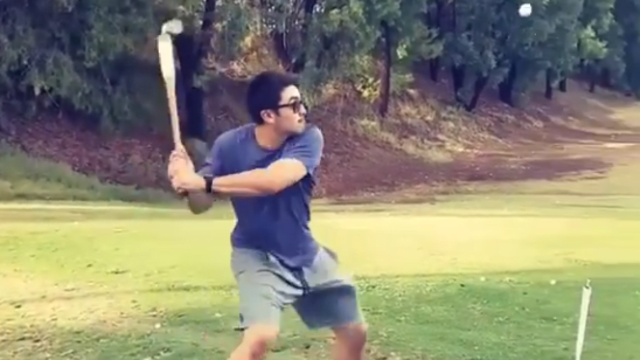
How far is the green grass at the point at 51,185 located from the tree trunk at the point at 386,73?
13.6 meters

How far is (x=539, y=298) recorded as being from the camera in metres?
9.07

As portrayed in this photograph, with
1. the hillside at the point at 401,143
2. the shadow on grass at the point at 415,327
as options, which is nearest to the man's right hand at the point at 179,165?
the shadow on grass at the point at 415,327

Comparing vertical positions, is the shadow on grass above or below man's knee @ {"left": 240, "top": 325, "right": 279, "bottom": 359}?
below

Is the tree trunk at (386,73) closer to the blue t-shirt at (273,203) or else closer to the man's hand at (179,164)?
the blue t-shirt at (273,203)

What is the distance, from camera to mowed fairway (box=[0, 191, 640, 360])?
286 inches

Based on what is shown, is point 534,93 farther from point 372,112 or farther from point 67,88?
point 67,88

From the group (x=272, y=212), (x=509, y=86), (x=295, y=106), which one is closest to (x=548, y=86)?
(x=509, y=86)

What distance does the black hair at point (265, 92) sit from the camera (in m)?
5.07

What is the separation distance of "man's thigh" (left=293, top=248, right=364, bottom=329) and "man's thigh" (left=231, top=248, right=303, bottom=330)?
113 millimetres

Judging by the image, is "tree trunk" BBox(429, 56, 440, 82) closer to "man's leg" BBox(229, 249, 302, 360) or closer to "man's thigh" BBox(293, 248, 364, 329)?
"man's thigh" BBox(293, 248, 364, 329)

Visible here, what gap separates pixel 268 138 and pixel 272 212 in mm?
334

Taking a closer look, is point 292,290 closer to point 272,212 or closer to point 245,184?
point 272,212

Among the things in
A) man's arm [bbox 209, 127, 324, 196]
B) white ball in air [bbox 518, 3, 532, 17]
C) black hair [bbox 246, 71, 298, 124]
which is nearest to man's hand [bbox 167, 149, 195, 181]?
man's arm [bbox 209, 127, 324, 196]

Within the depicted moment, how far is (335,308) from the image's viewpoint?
5.24 meters
